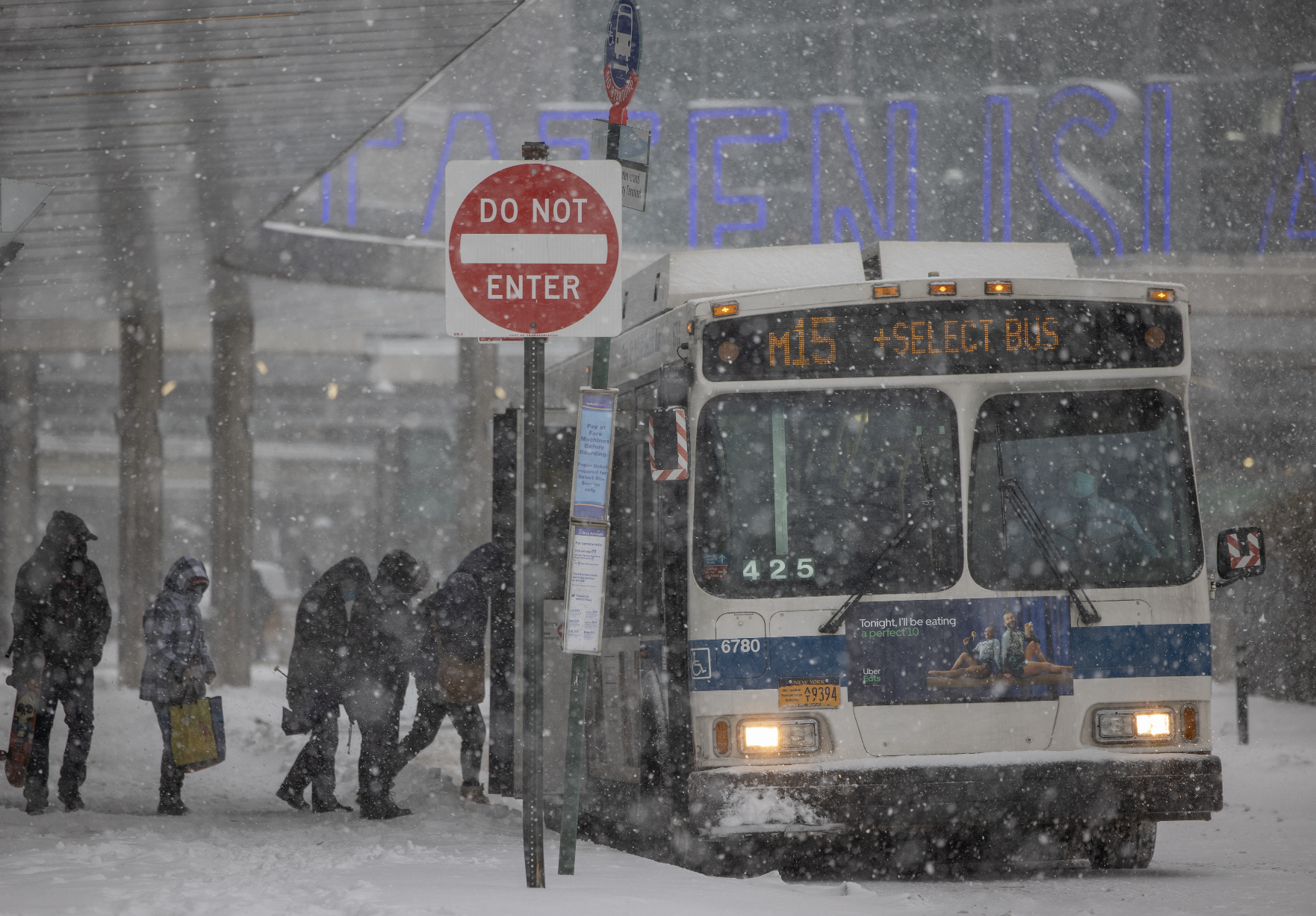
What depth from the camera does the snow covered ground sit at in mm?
6242

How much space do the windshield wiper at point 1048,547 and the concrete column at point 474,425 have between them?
18.1 m

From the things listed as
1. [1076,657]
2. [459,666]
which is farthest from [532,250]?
[459,666]

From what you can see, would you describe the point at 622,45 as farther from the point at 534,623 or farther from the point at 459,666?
the point at 459,666

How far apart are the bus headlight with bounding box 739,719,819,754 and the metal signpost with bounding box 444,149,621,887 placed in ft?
5.35

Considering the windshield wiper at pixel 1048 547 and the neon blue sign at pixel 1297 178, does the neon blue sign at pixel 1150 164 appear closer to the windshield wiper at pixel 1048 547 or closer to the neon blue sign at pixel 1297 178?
the neon blue sign at pixel 1297 178

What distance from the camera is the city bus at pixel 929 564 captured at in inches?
310

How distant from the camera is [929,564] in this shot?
800 cm

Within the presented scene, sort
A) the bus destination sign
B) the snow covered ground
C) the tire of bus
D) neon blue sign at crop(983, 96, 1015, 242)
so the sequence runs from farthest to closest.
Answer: neon blue sign at crop(983, 96, 1015, 242)
the tire of bus
the bus destination sign
the snow covered ground

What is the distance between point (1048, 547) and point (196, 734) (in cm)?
572

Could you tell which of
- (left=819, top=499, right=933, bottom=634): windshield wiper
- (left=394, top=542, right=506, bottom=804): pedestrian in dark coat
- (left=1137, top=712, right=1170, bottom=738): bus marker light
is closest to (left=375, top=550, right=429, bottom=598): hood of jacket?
(left=394, top=542, right=506, bottom=804): pedestrian in dark coat

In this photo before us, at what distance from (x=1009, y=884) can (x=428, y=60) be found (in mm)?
6254

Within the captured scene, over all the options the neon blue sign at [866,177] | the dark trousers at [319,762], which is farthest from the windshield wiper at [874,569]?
the neon blue sign at [866,177]

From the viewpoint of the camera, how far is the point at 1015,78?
Result: 1110 inches

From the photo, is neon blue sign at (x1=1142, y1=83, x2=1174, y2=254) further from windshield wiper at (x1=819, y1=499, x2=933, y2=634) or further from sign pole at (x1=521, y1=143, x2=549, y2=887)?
sign pole at (x1=521, y1=143, x2=549, y2=887)
